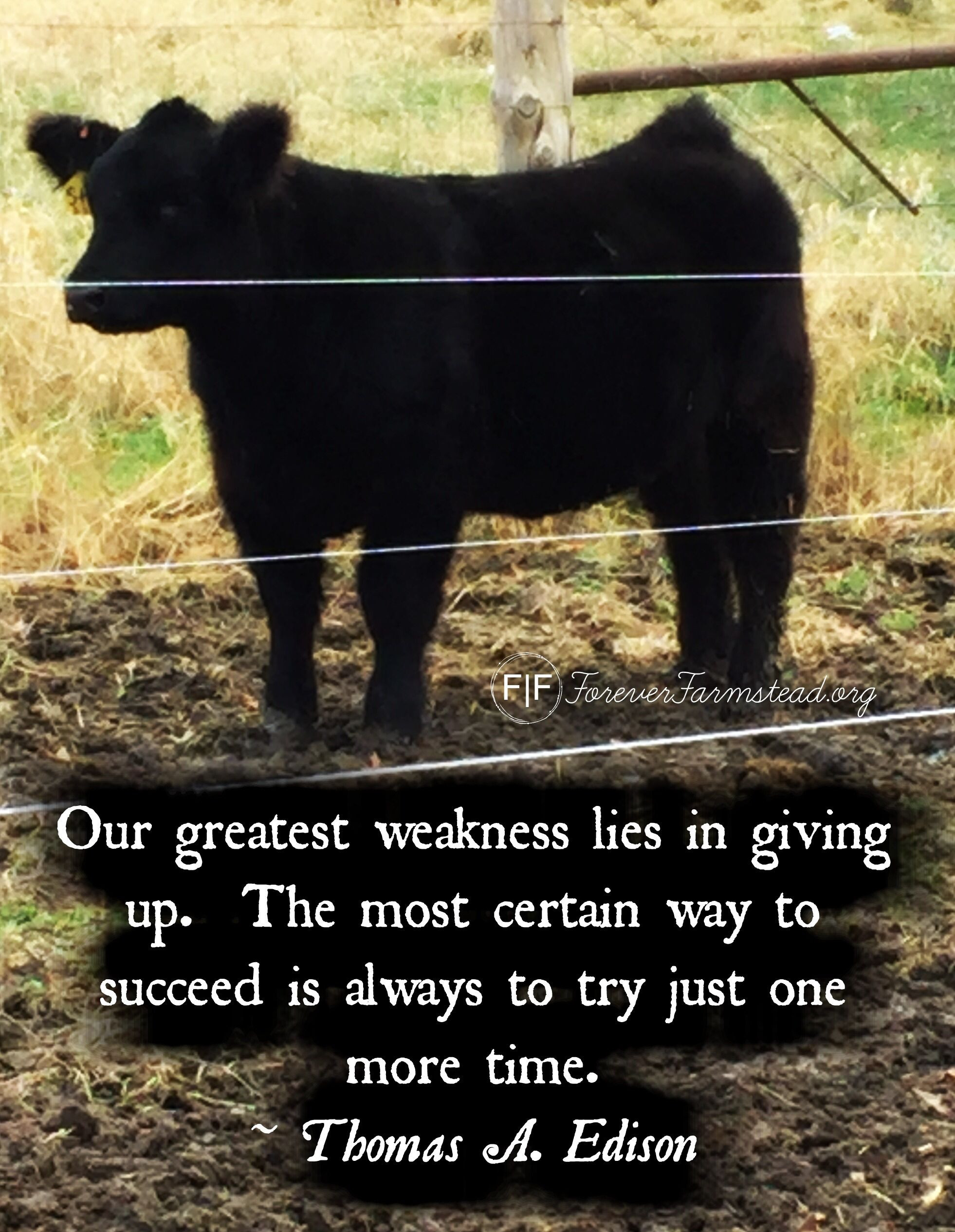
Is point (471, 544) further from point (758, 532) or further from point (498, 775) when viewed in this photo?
point (758, 532)

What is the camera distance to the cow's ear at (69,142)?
12.6 ft

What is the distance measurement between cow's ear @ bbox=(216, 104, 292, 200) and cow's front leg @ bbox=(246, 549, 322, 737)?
0.92 m

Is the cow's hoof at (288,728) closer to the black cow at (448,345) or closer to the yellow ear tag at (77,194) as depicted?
the black cow at (448,345)

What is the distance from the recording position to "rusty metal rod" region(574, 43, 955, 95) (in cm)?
538

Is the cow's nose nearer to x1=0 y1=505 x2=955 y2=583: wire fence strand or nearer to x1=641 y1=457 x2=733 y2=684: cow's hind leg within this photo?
x1=0 y1=505 x2=955 y2=583: wire fence strand

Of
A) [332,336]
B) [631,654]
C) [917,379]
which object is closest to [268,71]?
[332,336]

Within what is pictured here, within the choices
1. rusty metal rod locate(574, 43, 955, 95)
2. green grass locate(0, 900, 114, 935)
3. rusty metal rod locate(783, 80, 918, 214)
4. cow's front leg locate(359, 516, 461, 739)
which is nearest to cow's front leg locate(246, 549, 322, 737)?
cow's front leg locate(359, 516, 461, 739)

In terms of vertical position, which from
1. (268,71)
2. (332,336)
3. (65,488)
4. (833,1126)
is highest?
(268,71)

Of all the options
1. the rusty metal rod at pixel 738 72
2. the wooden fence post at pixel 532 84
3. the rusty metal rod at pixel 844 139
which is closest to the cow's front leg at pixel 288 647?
the wooden fence post at pixel 532 84

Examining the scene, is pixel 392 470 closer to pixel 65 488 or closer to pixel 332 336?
pixel 332 336

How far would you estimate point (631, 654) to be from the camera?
5152 millimetres

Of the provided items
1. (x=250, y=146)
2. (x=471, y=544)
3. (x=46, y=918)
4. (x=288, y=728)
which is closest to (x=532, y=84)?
(x=471, y=544)

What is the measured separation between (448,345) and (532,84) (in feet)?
3.92

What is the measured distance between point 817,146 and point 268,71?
302cm
